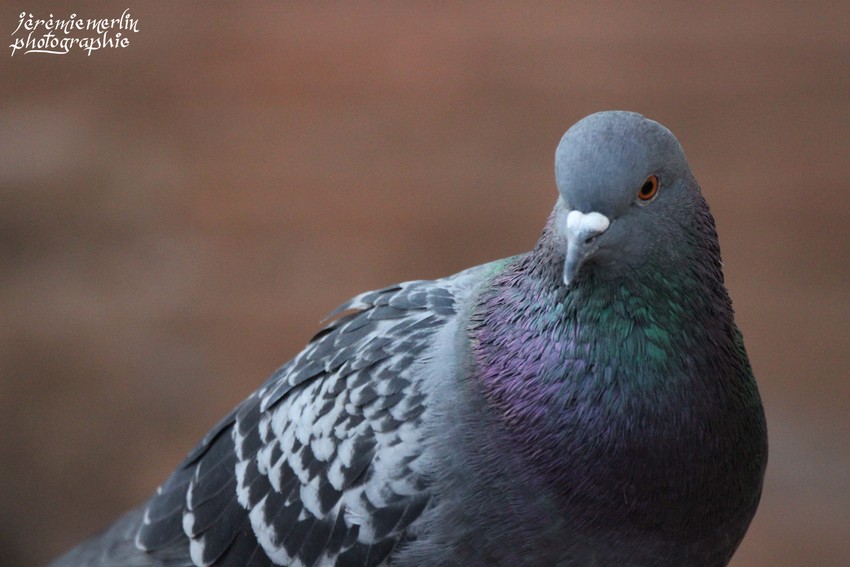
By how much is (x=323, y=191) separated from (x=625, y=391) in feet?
13.7

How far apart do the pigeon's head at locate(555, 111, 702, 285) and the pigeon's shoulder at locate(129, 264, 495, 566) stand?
0.71 m

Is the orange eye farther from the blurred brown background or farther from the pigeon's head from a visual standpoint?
the blurred brown background

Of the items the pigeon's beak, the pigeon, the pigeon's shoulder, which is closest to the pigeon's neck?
the pigeon

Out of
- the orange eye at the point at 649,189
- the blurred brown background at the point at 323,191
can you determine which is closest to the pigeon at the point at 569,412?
the orange eye at the point at 649,189

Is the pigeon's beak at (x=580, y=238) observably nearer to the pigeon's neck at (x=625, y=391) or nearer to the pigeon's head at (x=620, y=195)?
the pigeon's head at (x=620, y=195)

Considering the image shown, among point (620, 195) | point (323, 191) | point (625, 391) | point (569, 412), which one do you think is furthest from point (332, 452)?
point (323, 191)

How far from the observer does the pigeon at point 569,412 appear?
251 centimetres

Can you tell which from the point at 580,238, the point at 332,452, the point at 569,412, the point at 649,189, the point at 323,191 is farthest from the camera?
the point at 323,191

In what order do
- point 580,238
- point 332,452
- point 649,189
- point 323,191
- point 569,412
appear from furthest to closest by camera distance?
point 323,191 < point 332,452 < point 569,412 < point 649,189 < point 580,238

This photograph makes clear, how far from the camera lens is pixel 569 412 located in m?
2.62

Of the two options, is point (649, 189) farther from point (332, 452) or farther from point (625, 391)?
point (332, 452)

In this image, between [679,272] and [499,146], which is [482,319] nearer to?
[679,272]

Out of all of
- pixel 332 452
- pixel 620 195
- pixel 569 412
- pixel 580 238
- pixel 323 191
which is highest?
pixel 323 191

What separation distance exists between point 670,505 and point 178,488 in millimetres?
1883
